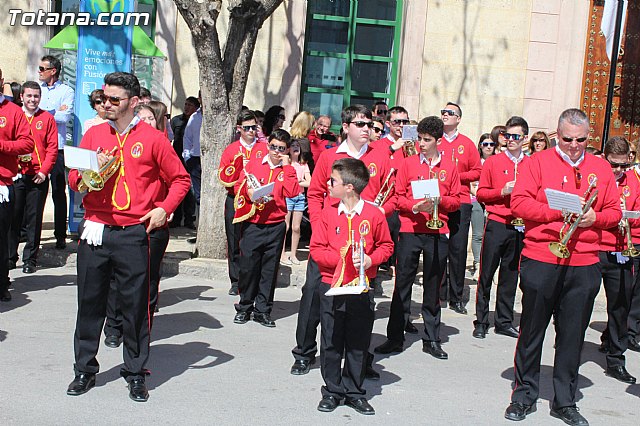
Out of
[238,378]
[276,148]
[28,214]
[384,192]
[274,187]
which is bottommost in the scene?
[238,378]

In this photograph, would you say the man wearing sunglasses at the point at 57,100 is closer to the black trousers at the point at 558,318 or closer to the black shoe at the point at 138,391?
the black shoe at the point at 138,391

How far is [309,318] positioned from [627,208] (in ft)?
10.0

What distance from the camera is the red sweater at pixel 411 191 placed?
352 inches

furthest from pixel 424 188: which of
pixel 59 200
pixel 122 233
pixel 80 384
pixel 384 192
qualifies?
pixel 59 200

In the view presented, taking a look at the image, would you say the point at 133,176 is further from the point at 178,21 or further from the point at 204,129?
the point at 178,21

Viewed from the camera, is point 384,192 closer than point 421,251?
Yes

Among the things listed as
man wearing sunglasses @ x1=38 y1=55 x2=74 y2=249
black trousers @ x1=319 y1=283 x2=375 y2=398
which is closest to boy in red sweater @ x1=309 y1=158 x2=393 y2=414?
black trousers @ x1=319 y1=283 x2=375 y2=398

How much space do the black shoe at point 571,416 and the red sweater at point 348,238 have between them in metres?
1.65

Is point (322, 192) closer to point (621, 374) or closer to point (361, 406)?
point (361, 406)

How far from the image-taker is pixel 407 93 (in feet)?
54.5

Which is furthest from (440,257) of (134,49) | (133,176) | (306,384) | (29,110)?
(134,49)

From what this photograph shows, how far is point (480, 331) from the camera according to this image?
9.89 metres

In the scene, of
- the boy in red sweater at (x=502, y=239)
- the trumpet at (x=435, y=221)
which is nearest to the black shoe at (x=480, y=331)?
the boy in red sweater at (x=502, y=239)

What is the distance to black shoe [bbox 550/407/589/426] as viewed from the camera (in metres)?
7.10
